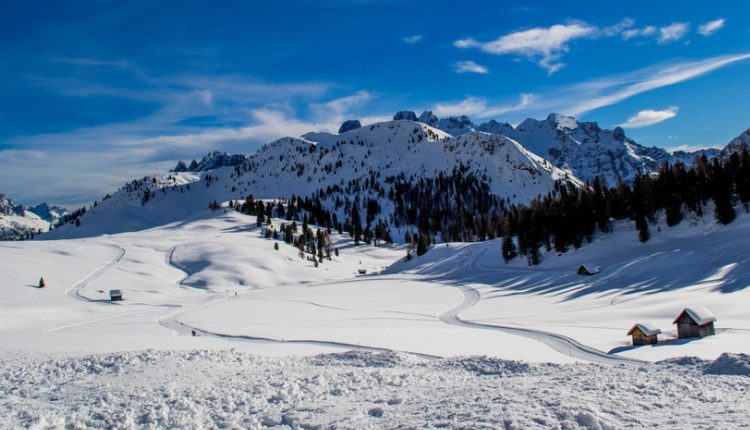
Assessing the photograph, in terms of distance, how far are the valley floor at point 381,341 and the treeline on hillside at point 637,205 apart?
10.3 ft

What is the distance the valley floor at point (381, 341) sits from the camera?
14.9 m

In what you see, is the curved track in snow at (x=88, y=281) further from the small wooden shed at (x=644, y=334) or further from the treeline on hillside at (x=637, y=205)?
the treeline on hillside at (x=637, y=205)

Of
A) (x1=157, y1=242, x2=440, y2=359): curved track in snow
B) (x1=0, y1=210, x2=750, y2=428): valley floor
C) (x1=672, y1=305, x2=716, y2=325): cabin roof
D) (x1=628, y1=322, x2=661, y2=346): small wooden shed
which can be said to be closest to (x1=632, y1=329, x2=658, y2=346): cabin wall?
(x1=628, y1=322, x2=661, y2=346): small wooden shed

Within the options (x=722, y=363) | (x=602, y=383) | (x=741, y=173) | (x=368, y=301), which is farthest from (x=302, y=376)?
(x=741, y=173)

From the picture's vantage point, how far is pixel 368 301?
7194cm

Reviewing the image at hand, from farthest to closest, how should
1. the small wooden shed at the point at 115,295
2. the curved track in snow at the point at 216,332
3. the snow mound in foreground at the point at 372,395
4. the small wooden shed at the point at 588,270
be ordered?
1. the small wooden shed at the point at 588,270
2. the small wooden shed at the point at 115,295
3. the curved track in snow at the point at 216,332
4. the snow mound in foreground at the point at 372,395

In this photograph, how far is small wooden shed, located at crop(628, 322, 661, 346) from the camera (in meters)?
34.1

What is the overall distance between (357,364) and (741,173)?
90007mm

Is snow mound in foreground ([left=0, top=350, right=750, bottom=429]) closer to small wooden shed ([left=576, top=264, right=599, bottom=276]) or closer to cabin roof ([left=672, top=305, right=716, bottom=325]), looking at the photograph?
cabin roof ([left=672, top=305, right=716, bottom=325])

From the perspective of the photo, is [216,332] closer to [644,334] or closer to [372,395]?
[372,395]

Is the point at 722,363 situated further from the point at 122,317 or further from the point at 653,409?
the point at 122,317

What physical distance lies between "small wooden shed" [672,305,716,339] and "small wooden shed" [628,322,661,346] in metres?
2.93

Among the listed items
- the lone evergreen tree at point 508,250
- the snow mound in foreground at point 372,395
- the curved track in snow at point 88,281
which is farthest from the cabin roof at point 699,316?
the lone evergreen tree at point 508,250

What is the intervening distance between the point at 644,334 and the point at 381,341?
1836 centimetres
